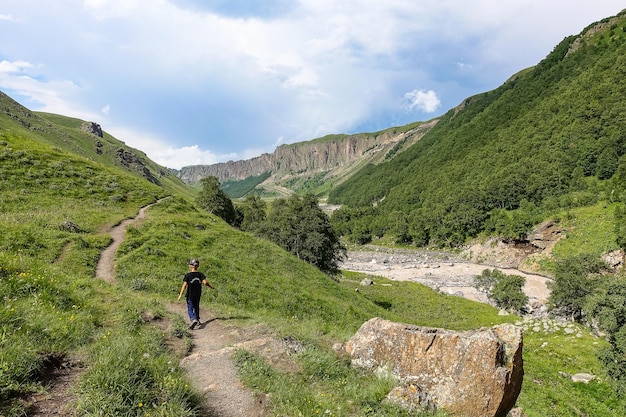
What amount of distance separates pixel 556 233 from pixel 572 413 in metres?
83.6

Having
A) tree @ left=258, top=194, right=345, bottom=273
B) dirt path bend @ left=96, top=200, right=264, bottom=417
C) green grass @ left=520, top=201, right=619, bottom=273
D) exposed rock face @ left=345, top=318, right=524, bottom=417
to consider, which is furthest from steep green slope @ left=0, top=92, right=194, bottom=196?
green grass @ left=520, top=201, right=619, bottom=273

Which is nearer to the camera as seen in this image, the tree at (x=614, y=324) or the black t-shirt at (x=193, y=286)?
the black t-shirt at (x=193, y=286)

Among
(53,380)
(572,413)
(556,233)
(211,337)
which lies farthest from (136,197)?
(556,233)

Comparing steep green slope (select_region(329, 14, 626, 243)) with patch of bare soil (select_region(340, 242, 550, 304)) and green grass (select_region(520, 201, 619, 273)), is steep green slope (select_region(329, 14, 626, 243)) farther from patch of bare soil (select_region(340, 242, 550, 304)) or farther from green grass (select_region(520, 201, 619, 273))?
patch of bare soil (select_region(340, 242, 550, 304))

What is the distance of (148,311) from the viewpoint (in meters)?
12.4

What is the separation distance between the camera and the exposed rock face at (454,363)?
27.0 ft

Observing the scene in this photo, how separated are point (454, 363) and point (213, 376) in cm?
652

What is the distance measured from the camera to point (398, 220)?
15100 cm

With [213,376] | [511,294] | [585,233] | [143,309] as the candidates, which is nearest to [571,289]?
[511,294]

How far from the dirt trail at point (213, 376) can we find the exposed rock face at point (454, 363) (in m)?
3.56

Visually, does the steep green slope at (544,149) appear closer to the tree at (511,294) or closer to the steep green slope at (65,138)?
the tree at (511,294)

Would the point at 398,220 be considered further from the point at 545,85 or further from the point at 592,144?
the point at 545,85

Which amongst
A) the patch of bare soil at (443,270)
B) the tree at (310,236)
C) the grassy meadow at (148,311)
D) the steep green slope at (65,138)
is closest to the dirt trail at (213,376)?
the grassy meadow at (148,311)

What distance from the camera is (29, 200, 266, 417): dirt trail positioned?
18.3 feet
